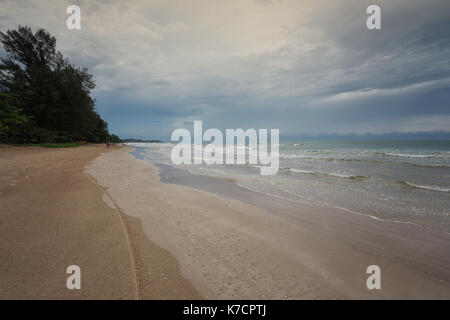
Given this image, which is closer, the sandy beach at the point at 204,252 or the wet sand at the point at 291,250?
the sandy beach at the point at 204,252

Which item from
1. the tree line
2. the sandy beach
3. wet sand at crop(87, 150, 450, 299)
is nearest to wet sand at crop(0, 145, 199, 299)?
the sandy beach

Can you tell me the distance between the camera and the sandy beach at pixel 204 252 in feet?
8.73

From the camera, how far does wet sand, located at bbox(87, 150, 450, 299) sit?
9.24 ft

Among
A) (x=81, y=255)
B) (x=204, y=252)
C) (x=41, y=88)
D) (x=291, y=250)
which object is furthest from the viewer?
(x=41, y=88)

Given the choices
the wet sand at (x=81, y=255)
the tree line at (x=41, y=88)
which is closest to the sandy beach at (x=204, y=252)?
the wet sand at (x=81, y=255)

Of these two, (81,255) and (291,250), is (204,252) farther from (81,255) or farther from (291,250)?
(81,255)

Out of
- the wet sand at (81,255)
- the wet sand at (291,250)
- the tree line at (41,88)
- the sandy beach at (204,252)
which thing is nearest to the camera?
the wet sand at (81,255)

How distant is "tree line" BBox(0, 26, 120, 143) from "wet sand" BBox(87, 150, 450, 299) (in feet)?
125

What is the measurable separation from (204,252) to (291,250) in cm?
186

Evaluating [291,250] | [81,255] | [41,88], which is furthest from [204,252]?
[41,88]

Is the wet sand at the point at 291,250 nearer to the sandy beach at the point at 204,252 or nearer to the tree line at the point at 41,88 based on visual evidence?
the sandy beach at the point at 204,252

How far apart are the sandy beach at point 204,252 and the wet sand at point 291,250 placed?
2 centimetres

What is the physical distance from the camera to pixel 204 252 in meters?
3.65
